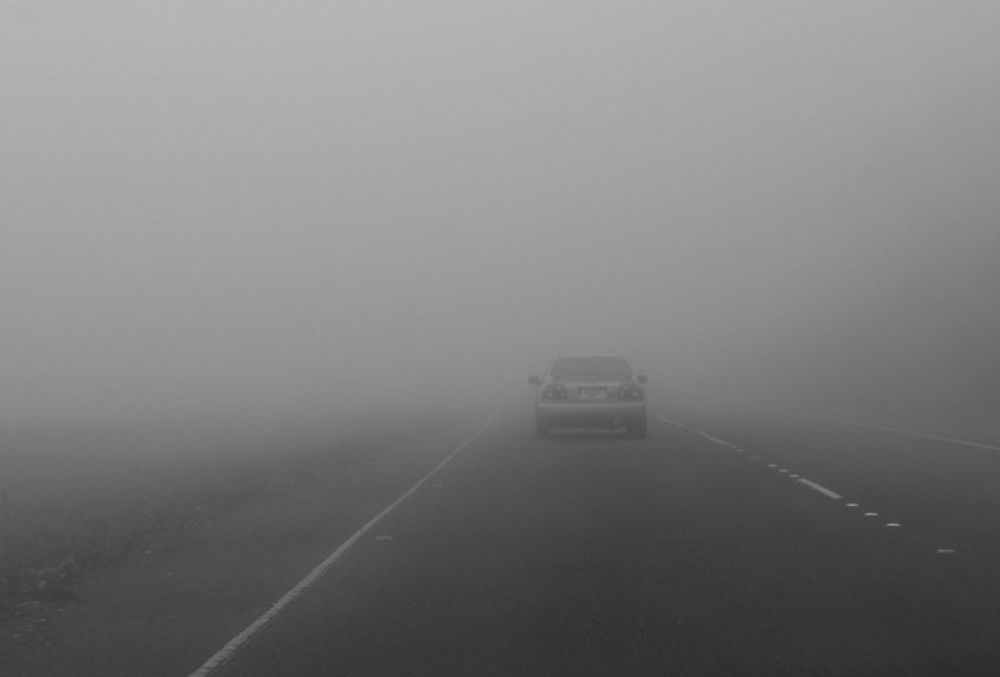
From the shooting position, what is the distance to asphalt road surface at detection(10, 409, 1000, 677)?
8.83 m

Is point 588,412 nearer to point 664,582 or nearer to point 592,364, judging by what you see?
point 592,364

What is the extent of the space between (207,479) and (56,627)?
14.4 meters

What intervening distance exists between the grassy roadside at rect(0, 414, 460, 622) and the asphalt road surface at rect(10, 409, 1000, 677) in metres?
1.84

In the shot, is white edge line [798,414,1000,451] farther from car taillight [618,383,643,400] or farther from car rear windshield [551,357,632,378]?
car rear windshield [551,357,632,378]

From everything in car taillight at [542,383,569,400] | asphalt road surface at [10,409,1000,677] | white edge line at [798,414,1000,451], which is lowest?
asphalt road surface at [10,409,1000,677]

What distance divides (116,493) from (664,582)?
1300 cm

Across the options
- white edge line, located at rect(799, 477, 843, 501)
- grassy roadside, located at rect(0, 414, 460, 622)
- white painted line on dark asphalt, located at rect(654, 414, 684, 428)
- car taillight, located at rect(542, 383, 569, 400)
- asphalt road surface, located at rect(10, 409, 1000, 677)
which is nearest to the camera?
asphalt road surface, located at rect(10, 409, 1000, 677)

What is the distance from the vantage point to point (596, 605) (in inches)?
419

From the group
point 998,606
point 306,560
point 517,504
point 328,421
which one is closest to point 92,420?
point 328,421

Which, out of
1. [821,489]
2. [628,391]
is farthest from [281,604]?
[628,391]

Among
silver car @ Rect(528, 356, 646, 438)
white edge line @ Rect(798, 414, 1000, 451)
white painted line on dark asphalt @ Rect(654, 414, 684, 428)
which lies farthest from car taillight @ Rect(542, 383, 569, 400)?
white painted line on dark asphalt @ Rect(654, 414, 684, 428)

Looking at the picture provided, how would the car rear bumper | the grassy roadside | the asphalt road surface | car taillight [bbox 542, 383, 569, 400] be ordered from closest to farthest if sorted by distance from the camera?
the asphalt road surface → the grassy roadside → the car rear bumper → car taillight [bbox 542, 383, 569, 400]

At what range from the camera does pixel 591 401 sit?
102ft

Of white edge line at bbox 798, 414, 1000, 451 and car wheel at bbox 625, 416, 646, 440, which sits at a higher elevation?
car wheel at bbox 625, 416, 646, 440
